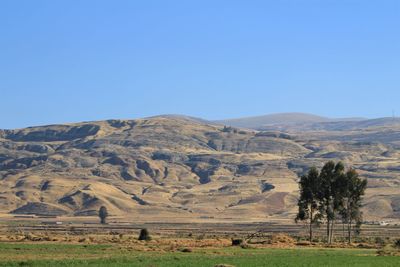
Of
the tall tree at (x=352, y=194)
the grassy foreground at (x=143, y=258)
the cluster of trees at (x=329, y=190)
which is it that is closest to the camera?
the grassy foreground at (x=143, y=258)

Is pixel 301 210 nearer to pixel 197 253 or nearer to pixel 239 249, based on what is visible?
pixel 239 249

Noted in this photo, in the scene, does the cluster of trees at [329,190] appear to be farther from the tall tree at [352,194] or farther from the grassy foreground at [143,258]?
the grassy foreground at [143,258]

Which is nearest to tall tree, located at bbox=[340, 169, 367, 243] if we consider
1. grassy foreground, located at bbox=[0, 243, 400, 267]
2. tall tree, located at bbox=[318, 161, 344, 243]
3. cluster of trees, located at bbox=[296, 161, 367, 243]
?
cluster of trees, located at bbox=[296, 161, 367, 243]

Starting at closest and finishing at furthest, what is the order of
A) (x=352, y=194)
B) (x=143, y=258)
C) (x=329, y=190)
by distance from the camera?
(x=143, y=258)
(x=329, y=190)
(x=352, y=194)

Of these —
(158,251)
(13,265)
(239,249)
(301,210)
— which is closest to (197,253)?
(158,251)

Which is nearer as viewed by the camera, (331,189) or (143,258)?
(143,258)

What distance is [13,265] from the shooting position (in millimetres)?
54625

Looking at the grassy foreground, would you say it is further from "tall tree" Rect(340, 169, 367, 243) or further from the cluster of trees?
"tall tree" Rect(340, 169, 367, 243)

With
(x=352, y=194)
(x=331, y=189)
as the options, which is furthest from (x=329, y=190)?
(x=352, y=194)

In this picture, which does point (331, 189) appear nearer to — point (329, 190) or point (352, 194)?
point (329, 190)

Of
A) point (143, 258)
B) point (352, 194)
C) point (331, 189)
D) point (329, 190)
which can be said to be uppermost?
point (331, 189)

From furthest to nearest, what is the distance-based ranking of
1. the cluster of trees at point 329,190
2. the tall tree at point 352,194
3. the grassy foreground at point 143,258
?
1. the tall tree at point 352,194
2. the cluster of trees at point 329,190
3. the grassy foreground at point 143,258

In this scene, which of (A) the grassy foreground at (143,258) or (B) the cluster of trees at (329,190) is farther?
(B) the cluster of trees at (329,190)

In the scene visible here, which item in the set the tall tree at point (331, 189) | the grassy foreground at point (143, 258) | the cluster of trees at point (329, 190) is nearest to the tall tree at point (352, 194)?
the cluster of trees at point (329, 190)
